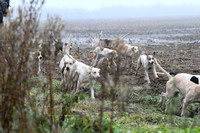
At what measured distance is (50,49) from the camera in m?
3.82

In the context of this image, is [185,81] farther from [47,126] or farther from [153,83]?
[47,126]

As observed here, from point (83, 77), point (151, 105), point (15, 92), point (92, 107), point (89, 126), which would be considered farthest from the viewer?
point (83, 77)

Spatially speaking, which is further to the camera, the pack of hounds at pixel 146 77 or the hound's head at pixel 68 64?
the hound's head at pixel 68 64

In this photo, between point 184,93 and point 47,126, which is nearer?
point 47,126

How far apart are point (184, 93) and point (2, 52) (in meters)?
5.37

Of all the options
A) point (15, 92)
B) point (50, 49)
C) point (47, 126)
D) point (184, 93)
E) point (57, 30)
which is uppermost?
point (57, 30)

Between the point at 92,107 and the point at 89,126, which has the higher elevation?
the point at 89,126

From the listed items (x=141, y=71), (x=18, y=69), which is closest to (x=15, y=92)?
(x=18, y=69)

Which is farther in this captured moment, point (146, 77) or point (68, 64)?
point (146, 77)

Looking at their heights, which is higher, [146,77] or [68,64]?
[68,64]

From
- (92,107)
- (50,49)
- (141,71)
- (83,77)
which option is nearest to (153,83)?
(141,71)

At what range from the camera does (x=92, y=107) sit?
707cm

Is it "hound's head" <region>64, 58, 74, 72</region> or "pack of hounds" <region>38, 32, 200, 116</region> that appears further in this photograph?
"hound's head" <region>64, 58, 74, 72</region>

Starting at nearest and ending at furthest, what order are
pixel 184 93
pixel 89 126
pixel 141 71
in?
pixel 89 126, pixel 184 93, pixel 141 71
